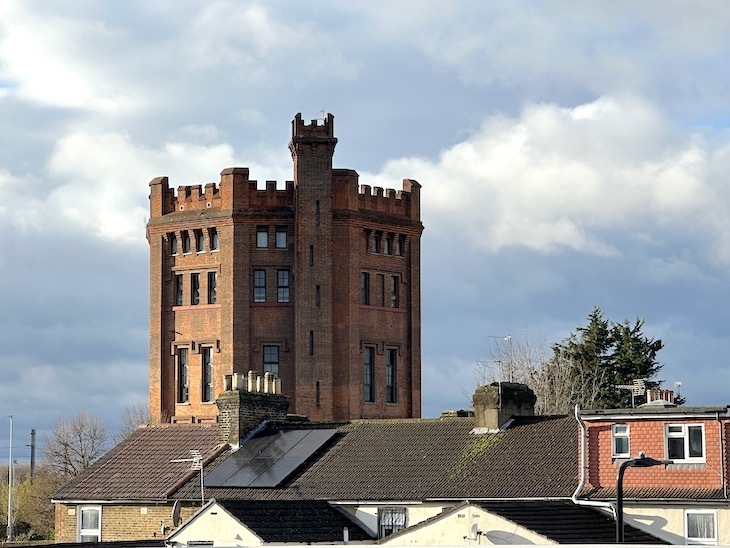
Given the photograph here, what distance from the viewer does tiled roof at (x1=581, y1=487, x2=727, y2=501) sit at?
1569 inches

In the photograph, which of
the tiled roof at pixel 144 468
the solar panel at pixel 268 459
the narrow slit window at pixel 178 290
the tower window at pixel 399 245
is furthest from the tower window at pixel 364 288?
the solar panel at pixel 268 459

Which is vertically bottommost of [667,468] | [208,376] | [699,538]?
[699,538]

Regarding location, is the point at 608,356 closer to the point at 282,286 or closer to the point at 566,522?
the point at 282,286

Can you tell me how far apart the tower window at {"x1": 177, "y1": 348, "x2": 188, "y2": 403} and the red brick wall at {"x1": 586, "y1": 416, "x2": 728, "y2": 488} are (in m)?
43.8

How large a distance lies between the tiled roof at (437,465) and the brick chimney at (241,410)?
117 inches

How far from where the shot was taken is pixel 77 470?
11681 cm

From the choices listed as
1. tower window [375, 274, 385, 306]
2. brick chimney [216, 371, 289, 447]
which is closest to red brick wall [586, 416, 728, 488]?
brick chimney [216, 371, 289, 447]

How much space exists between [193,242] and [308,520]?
4326cm

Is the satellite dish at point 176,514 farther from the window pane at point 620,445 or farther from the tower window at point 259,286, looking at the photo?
the tower window at point 259,286

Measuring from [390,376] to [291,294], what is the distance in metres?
7.26

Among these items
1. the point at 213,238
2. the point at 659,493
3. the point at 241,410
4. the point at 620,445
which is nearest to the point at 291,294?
the point at 213,238

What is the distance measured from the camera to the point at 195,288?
84.0 metres

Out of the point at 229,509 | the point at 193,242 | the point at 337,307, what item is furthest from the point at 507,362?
the point at 229,509

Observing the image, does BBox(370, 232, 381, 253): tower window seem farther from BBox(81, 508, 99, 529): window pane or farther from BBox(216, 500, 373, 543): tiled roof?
BBox(216, 500, 373, 543): tiled roof
